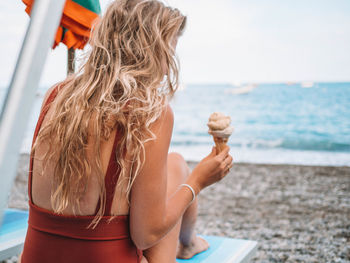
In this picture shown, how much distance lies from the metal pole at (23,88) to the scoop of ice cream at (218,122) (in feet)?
4.41

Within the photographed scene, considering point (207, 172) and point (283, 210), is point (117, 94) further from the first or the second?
point (283, 210)

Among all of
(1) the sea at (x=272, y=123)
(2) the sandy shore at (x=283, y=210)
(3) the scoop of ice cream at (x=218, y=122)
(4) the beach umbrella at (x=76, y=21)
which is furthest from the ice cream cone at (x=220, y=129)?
(2) the sandy shore at (x=283, y=210)

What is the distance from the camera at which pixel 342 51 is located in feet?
93.1

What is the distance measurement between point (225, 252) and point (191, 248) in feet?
0.66

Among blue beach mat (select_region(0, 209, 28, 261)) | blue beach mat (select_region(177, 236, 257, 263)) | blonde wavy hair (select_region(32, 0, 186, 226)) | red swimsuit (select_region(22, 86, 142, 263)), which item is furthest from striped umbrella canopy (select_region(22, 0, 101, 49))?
blue beach mat (select_region(177, 236, 257, 263))

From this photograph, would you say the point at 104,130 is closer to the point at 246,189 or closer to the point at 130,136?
the point at 130,136

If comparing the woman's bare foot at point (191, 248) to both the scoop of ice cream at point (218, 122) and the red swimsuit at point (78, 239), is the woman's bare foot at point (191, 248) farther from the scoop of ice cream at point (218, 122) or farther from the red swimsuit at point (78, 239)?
the red swimsuit at point (78, 239)

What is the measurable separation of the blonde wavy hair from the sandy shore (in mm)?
2484

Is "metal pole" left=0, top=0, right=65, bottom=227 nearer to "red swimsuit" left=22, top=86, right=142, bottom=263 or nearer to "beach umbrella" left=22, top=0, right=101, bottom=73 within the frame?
"red swimsuit" left=22, top=86, right=142, bottom=263

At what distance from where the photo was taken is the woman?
119 cm

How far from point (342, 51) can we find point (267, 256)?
93.8ft

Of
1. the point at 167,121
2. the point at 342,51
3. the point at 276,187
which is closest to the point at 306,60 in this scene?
the point at 342,51

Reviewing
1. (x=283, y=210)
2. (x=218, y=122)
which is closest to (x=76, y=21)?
(x=218, y=122)

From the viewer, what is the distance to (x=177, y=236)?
5.17ft
